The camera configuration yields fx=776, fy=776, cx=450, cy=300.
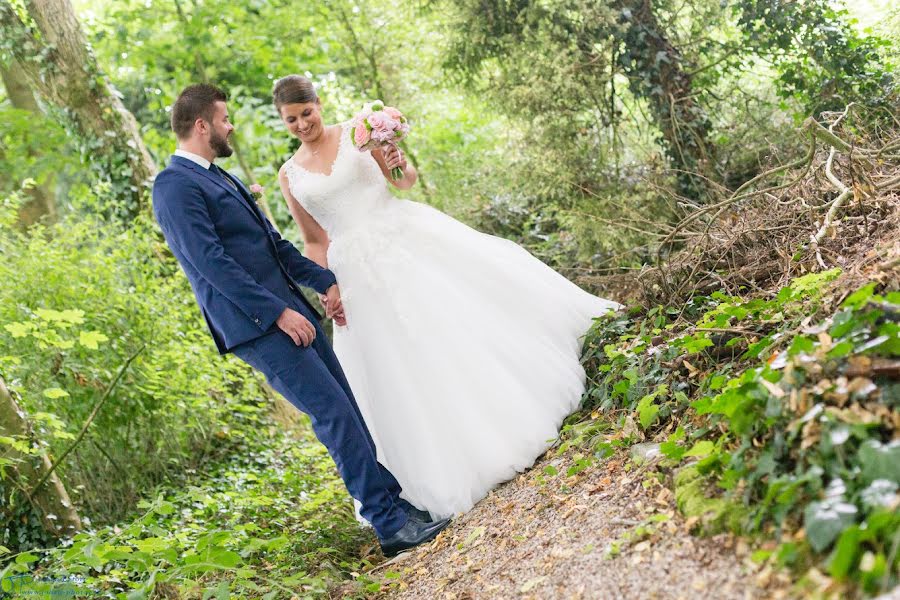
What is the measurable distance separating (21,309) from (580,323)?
3.73 metres

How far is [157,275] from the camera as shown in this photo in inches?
282

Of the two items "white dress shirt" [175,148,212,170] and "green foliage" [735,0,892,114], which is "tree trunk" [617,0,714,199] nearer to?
"green foliage" [735,0,892,114]

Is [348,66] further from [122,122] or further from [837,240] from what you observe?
[837,240]

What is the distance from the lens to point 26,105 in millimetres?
11703

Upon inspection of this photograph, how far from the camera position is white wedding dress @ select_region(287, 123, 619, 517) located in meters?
4.18

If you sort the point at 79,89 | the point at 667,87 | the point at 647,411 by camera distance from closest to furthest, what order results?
the point at 647,411, the point at 667,87, the point at 79,89

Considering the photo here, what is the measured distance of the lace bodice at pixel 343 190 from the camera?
14.9 feet

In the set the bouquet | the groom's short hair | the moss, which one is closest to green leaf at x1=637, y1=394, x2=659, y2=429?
the moss

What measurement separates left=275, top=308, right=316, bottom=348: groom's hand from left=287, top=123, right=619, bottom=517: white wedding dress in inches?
24.3

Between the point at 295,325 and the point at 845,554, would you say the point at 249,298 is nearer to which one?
the point at 295,325

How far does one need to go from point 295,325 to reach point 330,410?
0.47 m

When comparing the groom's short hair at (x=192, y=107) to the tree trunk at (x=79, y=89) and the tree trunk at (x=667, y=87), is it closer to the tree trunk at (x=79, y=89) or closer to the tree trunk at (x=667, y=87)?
the tree trunk at (x=667, y=87)

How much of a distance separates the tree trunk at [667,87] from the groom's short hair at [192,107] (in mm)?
3496

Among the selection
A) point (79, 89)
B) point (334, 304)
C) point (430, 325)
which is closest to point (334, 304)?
point (334, 304)
